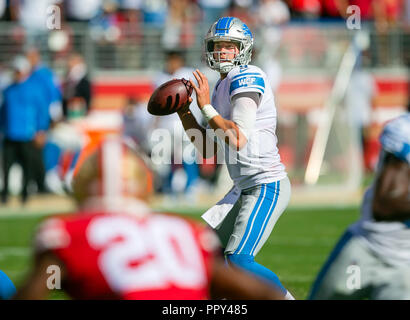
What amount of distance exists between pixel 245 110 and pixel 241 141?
0.71 feet

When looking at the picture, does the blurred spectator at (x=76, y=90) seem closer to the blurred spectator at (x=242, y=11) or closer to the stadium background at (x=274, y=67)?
the stadium background at (x=274, y=67)

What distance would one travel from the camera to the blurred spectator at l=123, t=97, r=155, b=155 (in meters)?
14.3

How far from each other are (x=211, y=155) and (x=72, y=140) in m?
8.88

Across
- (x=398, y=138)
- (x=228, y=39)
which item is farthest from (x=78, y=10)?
(x=398, y=138)

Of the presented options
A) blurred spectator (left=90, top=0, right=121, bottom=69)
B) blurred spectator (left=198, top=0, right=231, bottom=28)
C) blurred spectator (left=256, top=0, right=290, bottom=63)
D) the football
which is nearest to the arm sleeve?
the football

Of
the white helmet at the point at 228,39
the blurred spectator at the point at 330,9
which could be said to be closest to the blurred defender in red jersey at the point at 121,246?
the white helmet at the point at 228,39

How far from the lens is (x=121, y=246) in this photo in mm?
2887

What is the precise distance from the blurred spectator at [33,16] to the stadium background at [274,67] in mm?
36

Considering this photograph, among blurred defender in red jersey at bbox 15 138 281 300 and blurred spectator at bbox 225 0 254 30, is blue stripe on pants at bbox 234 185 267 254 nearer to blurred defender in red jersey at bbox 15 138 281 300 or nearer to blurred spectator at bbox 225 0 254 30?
blurred defender in red jersey at bbox 15 138 281 300

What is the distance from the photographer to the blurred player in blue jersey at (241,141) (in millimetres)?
Result: 5051

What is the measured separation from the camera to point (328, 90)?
14.4 metres

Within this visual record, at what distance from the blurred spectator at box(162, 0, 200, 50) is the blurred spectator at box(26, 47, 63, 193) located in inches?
99.1

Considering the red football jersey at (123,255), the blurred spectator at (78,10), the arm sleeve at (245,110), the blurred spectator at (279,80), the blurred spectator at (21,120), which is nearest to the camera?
the red football jersey at (123,255)
